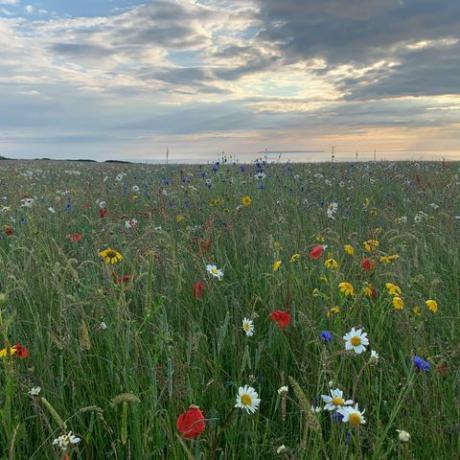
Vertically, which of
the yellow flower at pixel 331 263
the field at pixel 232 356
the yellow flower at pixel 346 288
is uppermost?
the yellow flower at pixel 331 263

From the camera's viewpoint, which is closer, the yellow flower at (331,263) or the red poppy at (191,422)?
the red poppy at (191,422)

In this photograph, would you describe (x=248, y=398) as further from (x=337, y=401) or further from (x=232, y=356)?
(x=232, y=356)

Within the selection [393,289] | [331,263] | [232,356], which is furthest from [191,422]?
[331,263]

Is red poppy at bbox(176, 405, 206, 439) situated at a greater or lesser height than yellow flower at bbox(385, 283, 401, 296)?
lesser

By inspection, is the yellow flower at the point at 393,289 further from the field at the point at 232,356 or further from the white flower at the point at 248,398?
the white flower at the point at 248,398

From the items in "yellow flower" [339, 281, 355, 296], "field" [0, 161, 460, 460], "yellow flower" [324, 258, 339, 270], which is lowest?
"field" [0, 161, 460, 460]

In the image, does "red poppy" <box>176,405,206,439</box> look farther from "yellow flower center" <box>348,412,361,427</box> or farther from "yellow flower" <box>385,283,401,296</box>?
"yellow flower" <box>385,283,401,296</box>

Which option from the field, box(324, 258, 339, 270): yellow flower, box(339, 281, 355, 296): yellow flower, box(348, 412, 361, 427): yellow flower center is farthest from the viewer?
box(324, 258, 339, 270): yellow flower

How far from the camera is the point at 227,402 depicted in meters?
2.40

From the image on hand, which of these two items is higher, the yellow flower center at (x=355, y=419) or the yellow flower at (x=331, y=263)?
the yellow flower at (x=331, y=263)

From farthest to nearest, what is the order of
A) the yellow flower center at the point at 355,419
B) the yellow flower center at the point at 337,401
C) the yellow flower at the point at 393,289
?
1. the yellow flower at the point at 393,289
2. the yellow flower center at the point at 337,401
3. the yellow flower center at the point at 355,419

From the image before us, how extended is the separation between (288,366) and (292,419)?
403 millimetres

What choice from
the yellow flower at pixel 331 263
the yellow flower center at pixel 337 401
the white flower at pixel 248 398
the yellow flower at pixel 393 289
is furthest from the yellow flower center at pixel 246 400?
the yellow flower at pixel 331 263

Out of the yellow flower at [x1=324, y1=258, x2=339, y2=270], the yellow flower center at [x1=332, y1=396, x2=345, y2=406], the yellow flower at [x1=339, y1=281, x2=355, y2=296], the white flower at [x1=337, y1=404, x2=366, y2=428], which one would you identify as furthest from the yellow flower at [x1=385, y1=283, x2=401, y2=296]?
the white flower at [x1=337, y1=404, x2=366, y2=428]
